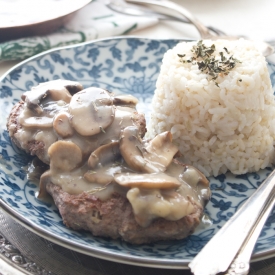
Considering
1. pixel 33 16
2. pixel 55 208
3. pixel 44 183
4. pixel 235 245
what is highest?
pixel 33 16

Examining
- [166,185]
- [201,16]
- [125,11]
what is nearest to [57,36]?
[125,11]

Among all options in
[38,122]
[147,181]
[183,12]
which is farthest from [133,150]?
[183,12]

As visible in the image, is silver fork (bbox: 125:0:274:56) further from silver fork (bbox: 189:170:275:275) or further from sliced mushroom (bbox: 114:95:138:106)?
silver fork (bbox: 189:170:275:275)

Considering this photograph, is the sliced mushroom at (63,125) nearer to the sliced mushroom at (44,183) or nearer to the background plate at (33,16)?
the sliced mushroom at (44,183)

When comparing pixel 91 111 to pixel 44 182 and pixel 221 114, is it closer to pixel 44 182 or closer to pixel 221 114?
pixel 44 182

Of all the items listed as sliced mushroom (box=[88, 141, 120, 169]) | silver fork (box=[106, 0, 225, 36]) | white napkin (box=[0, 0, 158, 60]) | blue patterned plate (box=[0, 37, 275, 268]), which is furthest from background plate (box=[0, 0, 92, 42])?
sliced mushroom (box=[88, 141, 120, 169])

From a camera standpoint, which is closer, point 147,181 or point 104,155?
point 147,181

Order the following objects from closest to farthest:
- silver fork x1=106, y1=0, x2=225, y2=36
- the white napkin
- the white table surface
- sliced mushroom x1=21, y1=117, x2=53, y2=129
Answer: sliced mushroom x1=21, y1=117, x2=53, y2=129, the white napkin, the white table surface, silver fork x1=106, y1=0, x2=225, y2=36

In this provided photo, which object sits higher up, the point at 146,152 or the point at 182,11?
the point at 182,11
